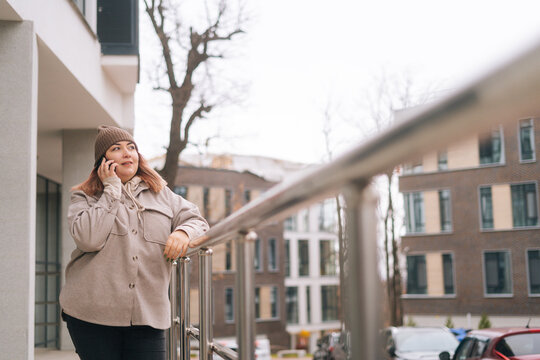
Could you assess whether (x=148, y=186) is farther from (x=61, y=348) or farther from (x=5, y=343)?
(x=61, y=348)

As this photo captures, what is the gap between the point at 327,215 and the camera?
881 mm

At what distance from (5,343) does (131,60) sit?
16.6 feet

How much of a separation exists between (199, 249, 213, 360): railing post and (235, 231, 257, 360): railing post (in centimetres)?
73

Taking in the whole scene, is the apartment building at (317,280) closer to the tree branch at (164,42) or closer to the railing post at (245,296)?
the railing post at (245,296)

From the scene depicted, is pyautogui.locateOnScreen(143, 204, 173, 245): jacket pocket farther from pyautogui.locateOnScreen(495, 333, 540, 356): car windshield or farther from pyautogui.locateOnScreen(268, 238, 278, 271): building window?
pyautogui.locateOnScreen(495, 333, 540, 356): car windshield

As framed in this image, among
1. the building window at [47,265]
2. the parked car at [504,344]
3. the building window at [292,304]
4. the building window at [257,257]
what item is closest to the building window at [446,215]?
the building window at [47,265]

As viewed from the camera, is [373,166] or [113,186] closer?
[373,166]

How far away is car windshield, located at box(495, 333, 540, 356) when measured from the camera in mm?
7770

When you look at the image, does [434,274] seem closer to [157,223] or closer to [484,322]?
[484,322]

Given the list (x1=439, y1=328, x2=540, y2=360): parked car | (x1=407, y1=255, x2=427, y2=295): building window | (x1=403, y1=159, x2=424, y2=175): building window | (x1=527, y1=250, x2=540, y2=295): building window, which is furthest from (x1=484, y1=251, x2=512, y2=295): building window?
(x1=407, y1=255, x2=427, y2=295): building window

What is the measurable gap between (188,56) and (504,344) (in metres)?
10.5

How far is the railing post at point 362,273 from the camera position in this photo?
75 centimetres

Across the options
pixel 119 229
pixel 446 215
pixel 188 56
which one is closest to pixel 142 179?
pixel 119 229

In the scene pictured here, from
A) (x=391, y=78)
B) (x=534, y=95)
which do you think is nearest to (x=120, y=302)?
(x=534, y=95)
